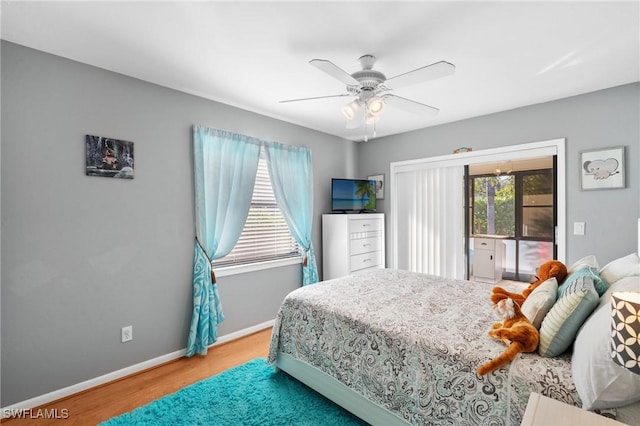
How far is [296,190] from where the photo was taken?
3805 mm

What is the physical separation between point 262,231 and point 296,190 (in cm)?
67

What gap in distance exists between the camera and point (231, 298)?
10.7 ft

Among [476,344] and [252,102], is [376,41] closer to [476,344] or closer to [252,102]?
[252,102]

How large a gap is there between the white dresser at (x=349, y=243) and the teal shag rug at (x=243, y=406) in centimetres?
179

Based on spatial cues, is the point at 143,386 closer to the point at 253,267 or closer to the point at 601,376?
the point at 253,267

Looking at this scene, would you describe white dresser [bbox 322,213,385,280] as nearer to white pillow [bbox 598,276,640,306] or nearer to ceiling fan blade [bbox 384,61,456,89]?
ceiling fan blade [bbox 384,61,456,89]

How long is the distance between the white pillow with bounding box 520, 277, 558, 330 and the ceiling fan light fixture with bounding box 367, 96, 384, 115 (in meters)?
1.51

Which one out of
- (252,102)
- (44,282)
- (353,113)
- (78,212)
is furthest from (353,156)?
(44,282)

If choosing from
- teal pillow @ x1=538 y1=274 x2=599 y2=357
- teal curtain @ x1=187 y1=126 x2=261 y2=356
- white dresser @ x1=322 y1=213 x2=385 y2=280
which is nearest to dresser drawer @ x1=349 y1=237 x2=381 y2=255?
white dresser @ x1=322 y1=213 x2=385 y2=280

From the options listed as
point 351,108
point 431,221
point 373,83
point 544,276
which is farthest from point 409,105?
point 431,221

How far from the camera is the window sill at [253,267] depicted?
10.4ft

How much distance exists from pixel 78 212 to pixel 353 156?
361 centimetres

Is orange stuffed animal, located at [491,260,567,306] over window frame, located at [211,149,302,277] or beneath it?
over

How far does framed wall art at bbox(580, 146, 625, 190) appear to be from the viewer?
8.98 feet
